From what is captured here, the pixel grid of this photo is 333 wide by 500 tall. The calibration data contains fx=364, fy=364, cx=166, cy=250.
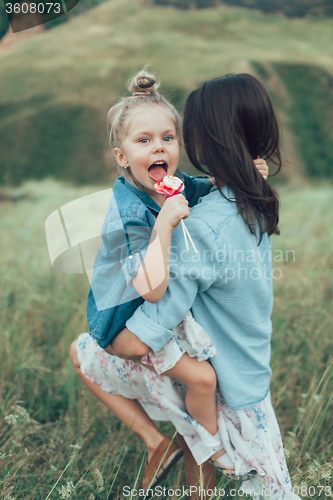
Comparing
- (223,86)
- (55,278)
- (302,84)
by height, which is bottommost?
(302,84)

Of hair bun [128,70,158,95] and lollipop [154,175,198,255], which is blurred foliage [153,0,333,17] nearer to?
hair bun [128,70,158,95]

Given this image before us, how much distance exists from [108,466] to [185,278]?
3.45ft

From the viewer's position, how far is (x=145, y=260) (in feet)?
3.67

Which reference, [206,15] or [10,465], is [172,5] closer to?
[206,15]

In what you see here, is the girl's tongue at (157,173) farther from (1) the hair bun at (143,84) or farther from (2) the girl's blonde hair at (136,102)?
(1) the hair bun at (143,84)

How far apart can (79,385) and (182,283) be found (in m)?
1.24

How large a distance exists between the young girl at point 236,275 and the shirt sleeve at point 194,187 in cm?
29

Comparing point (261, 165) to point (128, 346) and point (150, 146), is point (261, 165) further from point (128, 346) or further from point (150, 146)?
point (128, 346)

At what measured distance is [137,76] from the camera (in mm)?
1402

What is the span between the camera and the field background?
5.40 ft

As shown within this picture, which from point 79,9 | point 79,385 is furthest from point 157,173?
point 79,9

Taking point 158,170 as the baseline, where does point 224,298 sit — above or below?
below

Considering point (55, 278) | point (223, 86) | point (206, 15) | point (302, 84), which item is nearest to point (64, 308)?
point (55, 278)

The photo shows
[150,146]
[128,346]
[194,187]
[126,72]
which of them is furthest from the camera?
→ [126,72]
